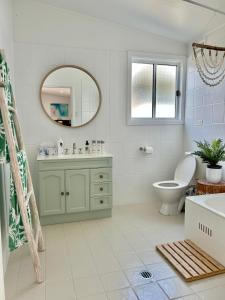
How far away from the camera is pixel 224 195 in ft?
8.05

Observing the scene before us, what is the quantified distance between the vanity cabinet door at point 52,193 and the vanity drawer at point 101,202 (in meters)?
0.37

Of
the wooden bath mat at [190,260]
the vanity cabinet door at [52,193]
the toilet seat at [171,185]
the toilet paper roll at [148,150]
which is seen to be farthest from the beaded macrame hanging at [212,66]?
the vanity cabinet door at [52,193]

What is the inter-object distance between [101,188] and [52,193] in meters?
0.60

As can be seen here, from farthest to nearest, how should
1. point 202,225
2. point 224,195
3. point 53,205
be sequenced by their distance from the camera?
1. point 53,205
2. point 224,195
3. point 202,225

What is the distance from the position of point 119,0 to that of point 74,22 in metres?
0.73

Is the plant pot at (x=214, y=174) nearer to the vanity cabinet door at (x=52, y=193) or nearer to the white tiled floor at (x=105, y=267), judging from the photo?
the white tiled floor at (x=105, y=267)

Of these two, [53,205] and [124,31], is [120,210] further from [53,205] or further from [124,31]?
[124,31]

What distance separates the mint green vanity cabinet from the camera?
2.81 meters

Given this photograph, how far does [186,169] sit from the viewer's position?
3.36 metres

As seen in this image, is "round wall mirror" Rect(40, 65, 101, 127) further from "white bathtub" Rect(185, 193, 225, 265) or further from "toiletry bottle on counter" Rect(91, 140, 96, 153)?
"white bathtub" Rect(185, 193, 225, 265)

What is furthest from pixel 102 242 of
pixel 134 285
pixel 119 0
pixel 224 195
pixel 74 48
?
pixel 119 0

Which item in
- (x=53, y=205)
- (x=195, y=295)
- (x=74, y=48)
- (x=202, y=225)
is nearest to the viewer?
(x=195, y=295)

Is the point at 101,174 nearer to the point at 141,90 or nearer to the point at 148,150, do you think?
the point at 148,150

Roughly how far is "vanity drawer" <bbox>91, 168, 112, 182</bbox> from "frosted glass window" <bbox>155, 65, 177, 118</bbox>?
123cm
